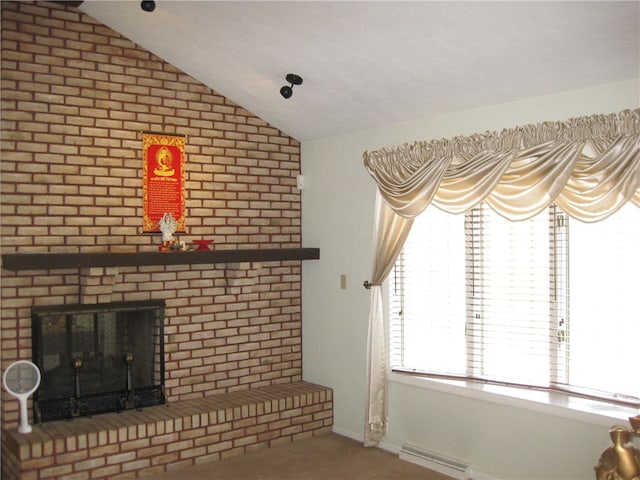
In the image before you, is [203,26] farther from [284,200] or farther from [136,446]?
[136,446]

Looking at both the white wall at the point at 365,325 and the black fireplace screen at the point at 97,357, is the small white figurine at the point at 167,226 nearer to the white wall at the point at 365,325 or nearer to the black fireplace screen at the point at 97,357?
the black fireplace screen at the point at 97,357

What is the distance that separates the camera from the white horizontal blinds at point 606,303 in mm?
3791

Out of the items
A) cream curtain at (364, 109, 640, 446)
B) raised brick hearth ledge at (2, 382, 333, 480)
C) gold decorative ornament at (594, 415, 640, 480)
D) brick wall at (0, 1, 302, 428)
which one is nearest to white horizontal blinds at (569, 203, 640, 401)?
cream curtain at (364, 109, 640, 446)

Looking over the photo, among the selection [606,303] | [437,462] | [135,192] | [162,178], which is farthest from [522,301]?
[135,192]

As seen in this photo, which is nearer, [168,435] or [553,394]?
[553,394]

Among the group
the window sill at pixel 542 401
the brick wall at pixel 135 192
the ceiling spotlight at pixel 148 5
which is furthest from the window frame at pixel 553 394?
the ceiling spotlight at pixel 148 5

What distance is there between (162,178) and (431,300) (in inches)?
87.7

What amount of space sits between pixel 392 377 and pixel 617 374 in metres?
1.67

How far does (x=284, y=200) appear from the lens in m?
5.79

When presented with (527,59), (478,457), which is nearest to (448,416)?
(478,457)

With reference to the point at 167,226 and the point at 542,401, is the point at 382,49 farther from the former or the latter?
the point at 542,401

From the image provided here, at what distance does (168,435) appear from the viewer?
15.4 ft

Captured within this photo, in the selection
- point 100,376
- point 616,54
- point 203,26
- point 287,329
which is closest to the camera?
point 616,54

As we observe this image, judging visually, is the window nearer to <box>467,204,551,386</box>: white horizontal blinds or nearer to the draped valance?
<box>467,204,551,386</box>: white horizontal blinds
